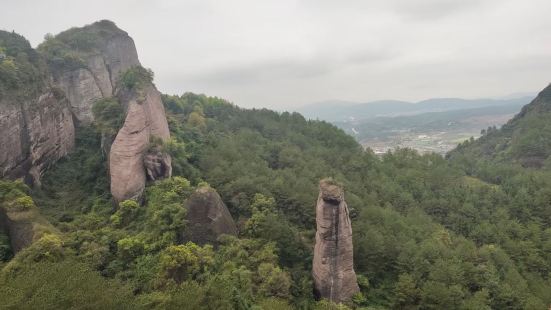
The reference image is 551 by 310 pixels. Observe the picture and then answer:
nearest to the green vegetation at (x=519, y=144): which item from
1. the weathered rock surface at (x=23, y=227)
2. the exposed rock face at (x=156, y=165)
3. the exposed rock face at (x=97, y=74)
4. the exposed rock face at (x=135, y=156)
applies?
the exposed rock face at (x=156, y=165)

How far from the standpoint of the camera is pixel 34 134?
38562 mm

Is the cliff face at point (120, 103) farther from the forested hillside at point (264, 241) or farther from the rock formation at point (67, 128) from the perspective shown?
the forested hillside at point (264, 241)

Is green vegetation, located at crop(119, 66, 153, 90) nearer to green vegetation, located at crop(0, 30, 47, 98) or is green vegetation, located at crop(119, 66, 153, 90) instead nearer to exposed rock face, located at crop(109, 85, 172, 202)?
exposed rock face, located at crop(109, 85, 172, 202)

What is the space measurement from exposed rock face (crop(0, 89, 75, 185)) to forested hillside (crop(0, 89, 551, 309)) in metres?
1.79

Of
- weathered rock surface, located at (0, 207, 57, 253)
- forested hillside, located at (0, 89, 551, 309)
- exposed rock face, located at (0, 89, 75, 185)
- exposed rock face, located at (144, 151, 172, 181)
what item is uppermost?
exposed rock face, located at (0, 89, 75, 185)

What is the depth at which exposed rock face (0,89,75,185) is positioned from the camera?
35062 millimetres

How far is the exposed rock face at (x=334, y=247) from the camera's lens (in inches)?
1218

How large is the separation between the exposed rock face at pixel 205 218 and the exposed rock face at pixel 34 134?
1704 centimetres

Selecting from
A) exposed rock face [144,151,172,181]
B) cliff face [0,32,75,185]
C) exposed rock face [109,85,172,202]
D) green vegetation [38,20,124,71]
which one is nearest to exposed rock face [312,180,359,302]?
exposed rock face [144,151,172,181]

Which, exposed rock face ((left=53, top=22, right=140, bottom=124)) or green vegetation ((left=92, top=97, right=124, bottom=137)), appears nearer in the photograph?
green vegetation ((left=92, top=97, right=124, bottom=137))

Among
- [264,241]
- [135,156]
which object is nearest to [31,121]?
[135,156]

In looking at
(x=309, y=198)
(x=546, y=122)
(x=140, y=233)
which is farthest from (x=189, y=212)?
(x=546, y=122)

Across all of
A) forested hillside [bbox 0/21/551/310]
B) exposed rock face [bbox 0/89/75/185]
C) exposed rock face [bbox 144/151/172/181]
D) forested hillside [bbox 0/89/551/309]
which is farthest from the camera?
exposed rock face [bbox 144/151/172/181]

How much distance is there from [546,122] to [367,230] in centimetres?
8258
